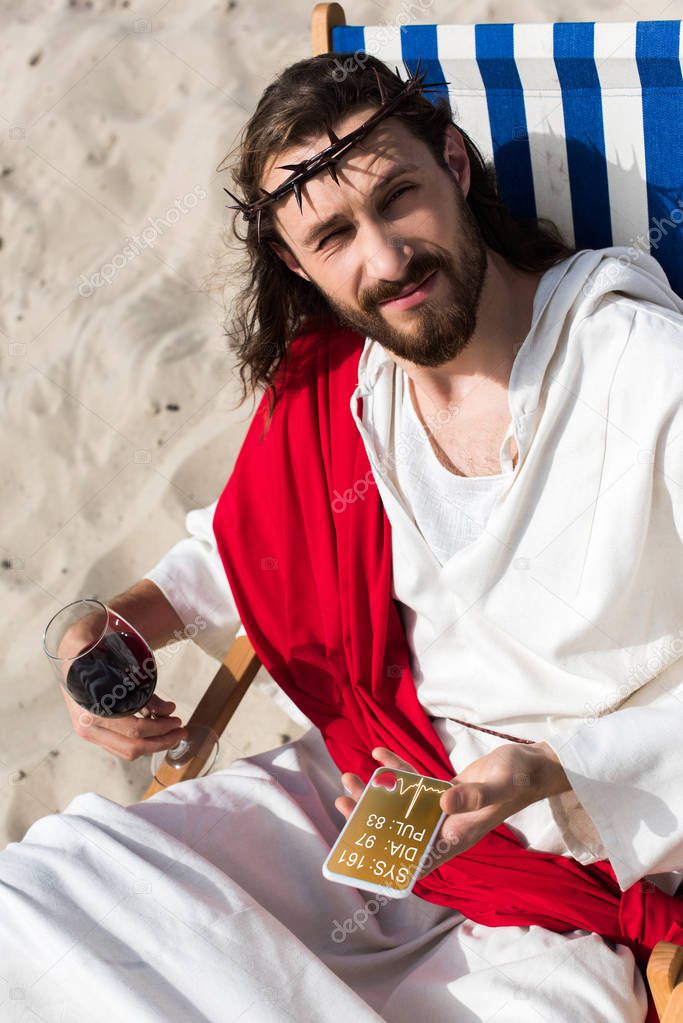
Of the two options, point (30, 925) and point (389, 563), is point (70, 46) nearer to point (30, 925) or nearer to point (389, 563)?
point (389, 563)

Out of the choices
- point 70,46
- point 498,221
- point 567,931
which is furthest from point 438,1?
point 567,931

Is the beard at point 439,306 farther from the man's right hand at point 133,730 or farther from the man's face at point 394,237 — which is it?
the man's right hand at point 133,730

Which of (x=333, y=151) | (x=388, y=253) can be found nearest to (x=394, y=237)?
(x=388, y=253)

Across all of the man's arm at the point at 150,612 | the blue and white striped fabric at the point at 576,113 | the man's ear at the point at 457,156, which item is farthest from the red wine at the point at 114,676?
the blue and white striped fabric at the point at 576,113

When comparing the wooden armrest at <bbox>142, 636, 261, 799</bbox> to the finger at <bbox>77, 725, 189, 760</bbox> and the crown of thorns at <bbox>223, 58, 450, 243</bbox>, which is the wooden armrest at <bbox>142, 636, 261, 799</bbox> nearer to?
the finger at <bbox>77, 725, 189, 760</bbox>

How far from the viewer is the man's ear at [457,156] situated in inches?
73.9

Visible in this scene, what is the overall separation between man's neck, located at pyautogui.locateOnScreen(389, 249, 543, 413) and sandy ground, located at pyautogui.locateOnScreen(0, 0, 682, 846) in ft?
3.99

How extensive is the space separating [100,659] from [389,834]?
569mm

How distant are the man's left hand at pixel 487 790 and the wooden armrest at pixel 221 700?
515mm

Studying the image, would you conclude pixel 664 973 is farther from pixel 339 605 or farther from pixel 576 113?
pixel 576 113

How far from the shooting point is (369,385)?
2004mm

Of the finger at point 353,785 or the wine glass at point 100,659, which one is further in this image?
the wine glass at point 100,659

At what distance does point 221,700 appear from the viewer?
2090 mm

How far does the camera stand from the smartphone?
1.39 meters
